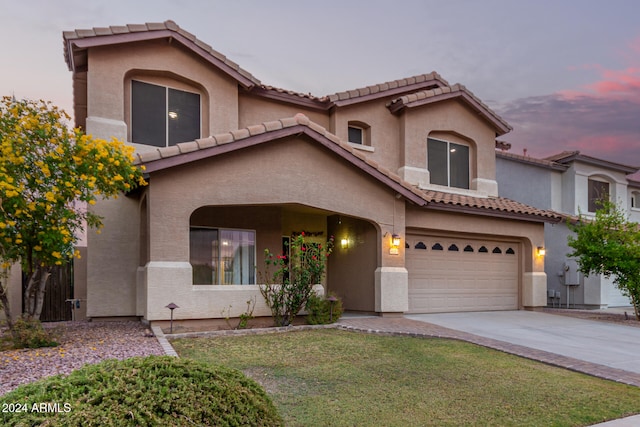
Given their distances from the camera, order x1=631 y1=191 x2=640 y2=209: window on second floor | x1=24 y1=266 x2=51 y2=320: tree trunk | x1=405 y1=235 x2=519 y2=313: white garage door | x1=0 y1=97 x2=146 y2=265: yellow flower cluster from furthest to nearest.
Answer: x1=631 y1=191 x2=640 y2=209: window on second floor < x1=405 y1=235 x2=519 y2=313: white garage door < x1=24 y1=266 x2=51 y2=320: tree trunk < x1=0 y1=97 x2=146 y2=265: yellow flower cluster

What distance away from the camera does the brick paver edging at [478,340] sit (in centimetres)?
689

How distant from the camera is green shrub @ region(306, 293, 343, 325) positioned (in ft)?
35.5

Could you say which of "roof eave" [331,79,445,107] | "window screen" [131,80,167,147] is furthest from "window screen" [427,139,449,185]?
"window screen" [131,80,167,147]

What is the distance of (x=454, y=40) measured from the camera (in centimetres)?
Answer: 1942

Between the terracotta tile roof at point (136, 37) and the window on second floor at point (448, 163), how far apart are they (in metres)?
7.08

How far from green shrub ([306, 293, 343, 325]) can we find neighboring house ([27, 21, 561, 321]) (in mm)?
1354

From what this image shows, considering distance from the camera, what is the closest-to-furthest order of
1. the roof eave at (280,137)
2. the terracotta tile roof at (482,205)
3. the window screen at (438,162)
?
the roof eave at (280,137) < the terracotta tile roof at (482,205) < the window screen at (438,162)

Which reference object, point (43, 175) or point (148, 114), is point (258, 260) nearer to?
point (148, 114)

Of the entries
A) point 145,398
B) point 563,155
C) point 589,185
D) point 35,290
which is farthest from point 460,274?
point 145,398

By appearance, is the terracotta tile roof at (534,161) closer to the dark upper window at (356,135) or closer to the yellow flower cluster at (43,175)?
the dark upper window at (356,135)

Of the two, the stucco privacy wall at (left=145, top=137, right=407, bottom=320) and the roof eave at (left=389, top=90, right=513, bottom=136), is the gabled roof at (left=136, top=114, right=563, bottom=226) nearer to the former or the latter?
the stucco privacy wall at (left=145, top=137, right=407, bottom=320)

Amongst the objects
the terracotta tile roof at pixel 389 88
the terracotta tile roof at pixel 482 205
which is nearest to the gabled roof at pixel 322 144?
the terracotta tile roof at pixel 482 205

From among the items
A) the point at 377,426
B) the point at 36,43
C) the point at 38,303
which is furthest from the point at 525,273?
the point at 36,43

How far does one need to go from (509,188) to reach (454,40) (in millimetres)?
7703
